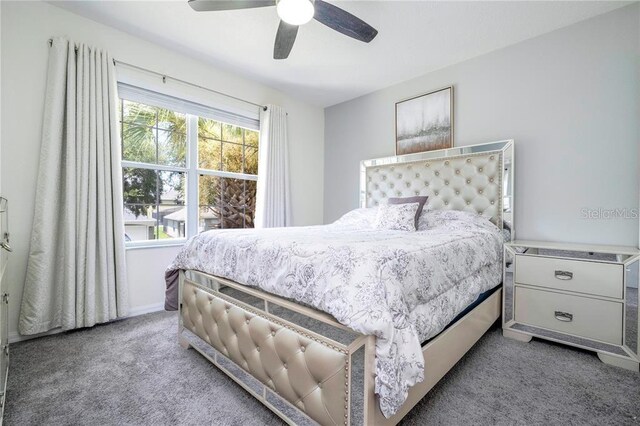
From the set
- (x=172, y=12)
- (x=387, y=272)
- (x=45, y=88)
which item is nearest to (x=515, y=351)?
(x=387, y=272)

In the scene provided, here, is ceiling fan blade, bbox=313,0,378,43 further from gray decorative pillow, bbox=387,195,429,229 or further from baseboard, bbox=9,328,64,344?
baseboard, bbox=9,328,64,344

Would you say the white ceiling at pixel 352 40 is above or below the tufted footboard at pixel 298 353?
above

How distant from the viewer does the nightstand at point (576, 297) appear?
1.67 meters

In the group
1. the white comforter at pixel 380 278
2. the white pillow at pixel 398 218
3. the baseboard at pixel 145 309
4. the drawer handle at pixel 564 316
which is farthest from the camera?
the baseboard at pixel 145 309

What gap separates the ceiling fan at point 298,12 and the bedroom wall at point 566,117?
148 centimetres

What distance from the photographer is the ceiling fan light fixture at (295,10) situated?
1.55 meters

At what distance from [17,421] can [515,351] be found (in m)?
2.73

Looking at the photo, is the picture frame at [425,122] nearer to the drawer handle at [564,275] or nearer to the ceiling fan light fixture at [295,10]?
the drawer handle at [564,275]

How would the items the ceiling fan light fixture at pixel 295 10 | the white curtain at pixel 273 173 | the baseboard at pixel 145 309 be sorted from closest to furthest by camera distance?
the ceiling fan light fixture at pixel 295 10 → the baseboard at pixel 145 309 → the white curtain at pixel 273 173

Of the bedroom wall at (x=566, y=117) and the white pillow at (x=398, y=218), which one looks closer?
the bedroom wall at (x=566, y=117)

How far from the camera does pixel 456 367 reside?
1.64m

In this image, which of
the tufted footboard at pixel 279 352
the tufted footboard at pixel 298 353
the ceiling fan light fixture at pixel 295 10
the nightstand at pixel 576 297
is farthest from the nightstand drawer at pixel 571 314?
the ceiling fan light fixture at pixel 295 10

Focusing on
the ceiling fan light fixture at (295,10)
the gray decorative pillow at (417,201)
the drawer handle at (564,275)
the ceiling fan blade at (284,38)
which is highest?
the ceiling fan blade at (284,38)

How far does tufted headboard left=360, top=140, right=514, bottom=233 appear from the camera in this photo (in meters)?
2.45
